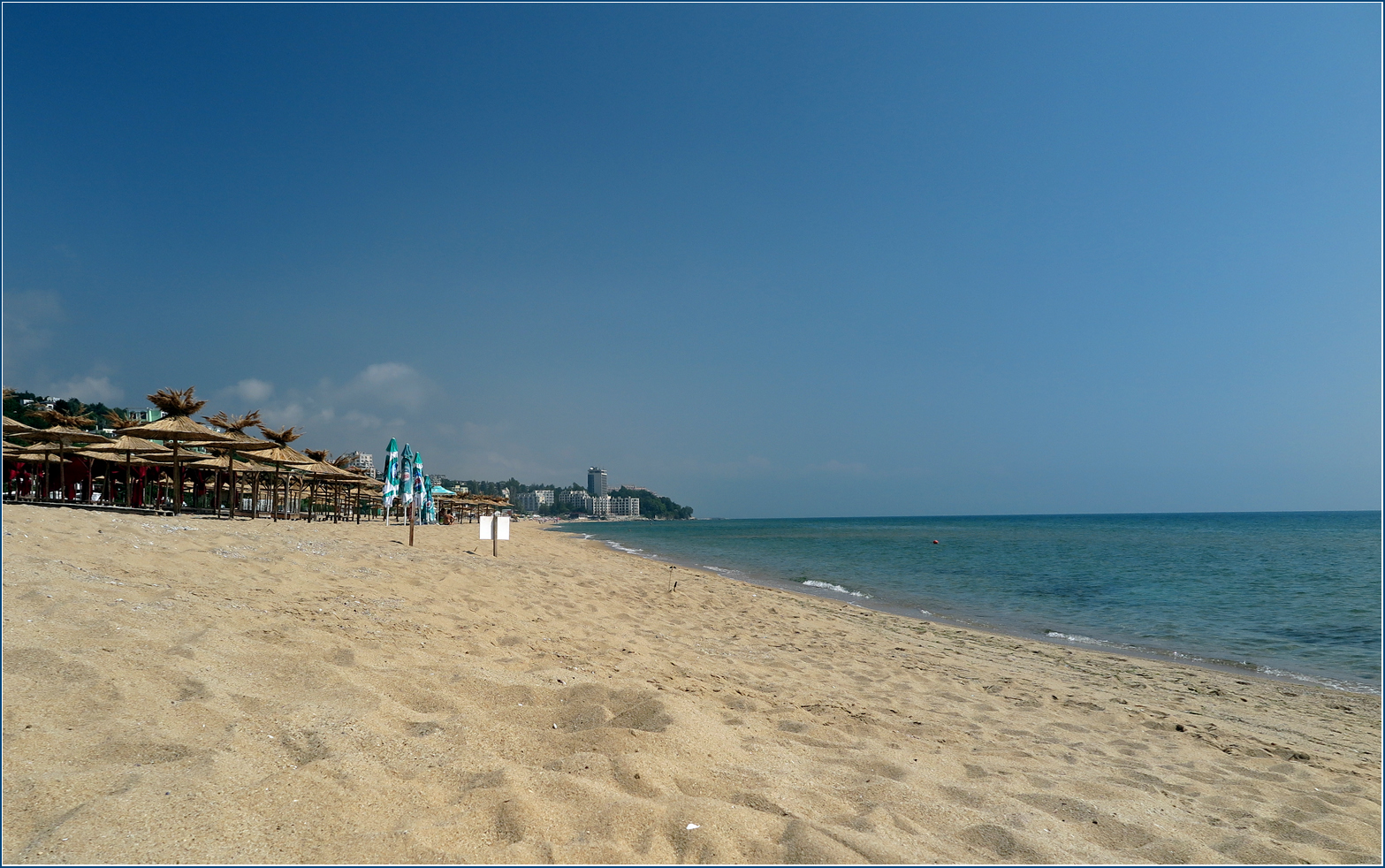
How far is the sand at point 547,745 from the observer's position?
2.56 m

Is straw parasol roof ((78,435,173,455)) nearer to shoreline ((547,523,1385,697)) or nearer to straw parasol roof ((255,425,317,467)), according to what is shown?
straw parasol roof ((255,425,317,467))

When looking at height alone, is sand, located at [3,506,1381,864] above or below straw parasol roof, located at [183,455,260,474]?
below

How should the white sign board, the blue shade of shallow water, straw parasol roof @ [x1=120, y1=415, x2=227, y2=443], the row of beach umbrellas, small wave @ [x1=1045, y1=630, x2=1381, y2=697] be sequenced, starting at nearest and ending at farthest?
small wave @ [x1=1045, y1=630, x2=1381, y2=697]
the blue shade of shallow water
the white sign board
straw parasol roof @ [x1=120, y1=415, x2=227, y2=443]
the row of beach umbrellas

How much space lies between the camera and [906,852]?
109 inches

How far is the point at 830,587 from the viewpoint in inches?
669

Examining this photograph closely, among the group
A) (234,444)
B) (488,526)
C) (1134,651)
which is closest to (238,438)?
(234,444)

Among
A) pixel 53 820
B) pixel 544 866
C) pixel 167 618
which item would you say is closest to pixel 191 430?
pixel 167 618

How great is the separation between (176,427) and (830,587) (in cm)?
1618

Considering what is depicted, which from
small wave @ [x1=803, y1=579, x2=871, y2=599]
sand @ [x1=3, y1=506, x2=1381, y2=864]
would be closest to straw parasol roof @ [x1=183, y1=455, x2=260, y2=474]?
sand @ [x1=3, y1=506, x2=1381, y2=864]

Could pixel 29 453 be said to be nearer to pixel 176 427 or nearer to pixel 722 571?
pixel 176 427

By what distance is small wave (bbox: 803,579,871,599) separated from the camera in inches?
613

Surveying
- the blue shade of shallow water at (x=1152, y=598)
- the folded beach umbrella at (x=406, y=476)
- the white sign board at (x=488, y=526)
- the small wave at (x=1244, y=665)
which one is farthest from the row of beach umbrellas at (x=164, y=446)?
the small wave at (x=1244, y=665)

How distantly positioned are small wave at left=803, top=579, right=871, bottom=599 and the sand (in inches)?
330

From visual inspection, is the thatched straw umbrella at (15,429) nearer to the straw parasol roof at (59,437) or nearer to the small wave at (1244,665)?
the straw parasol roof at (59,437)
